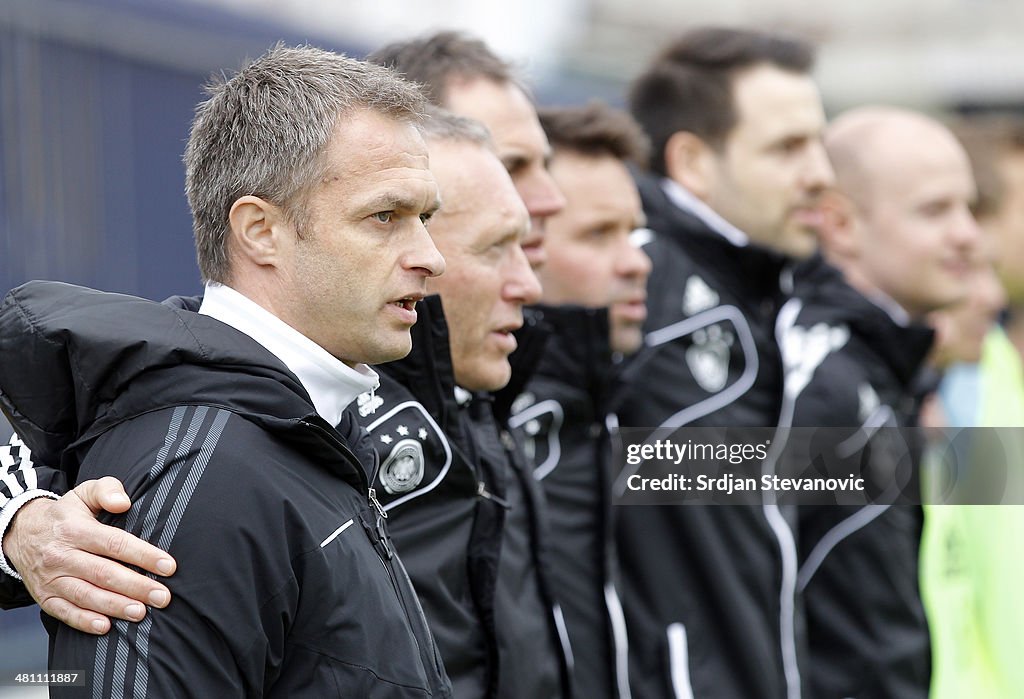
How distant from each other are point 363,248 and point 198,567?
1.81 ft

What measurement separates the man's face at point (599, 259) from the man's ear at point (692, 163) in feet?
2.45

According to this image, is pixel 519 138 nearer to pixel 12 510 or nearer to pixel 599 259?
pixel 599 259

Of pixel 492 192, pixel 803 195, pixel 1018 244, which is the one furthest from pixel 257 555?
pixel 1018 244

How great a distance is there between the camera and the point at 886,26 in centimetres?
2252

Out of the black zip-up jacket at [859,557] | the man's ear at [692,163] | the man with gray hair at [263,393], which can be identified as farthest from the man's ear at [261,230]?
the man's ear at [692,163]

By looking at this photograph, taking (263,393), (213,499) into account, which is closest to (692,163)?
(263,393)

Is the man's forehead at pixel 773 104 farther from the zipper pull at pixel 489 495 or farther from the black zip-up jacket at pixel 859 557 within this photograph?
the zipper pull at pixel 489 495

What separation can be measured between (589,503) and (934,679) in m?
1.51

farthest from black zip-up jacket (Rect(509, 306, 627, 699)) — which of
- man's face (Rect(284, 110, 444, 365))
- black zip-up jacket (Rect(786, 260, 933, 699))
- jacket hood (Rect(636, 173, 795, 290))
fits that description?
man's face (Rect(284, 110, 444, 365))

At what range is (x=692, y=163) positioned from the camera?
442cm

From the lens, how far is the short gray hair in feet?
6.70

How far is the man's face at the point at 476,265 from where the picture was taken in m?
2.79

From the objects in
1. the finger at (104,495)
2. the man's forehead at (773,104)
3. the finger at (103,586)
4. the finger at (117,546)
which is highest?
the man's forehead at (773,104)

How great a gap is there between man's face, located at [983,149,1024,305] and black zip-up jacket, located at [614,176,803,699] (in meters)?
2.70
